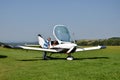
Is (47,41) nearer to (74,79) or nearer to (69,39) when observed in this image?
(69,39)

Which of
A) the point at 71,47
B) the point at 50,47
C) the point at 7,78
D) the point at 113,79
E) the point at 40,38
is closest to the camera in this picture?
the point at 113,79

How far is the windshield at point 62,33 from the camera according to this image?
26.1 metres

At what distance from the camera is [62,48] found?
25.0 m

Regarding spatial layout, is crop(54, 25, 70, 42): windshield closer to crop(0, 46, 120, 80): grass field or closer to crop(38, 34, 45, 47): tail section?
crop(38, 34, 45, 47): tail section

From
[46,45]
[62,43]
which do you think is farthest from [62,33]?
[46,45]

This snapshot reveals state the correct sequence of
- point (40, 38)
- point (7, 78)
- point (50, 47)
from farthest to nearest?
point (40, 38) < point (50, 47) < point (7, 78)

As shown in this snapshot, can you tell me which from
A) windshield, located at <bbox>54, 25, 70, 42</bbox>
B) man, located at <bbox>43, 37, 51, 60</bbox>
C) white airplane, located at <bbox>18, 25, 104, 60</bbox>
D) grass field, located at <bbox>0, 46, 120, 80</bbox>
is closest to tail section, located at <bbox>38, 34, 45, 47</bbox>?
white airplane, located at <bbox>18, 25, 104, 60</bbox>

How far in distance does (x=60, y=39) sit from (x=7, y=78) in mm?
13306

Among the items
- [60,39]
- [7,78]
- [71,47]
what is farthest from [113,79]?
[60,39]

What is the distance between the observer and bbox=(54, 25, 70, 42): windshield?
2615 centimetres

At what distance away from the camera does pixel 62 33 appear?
1053 inches

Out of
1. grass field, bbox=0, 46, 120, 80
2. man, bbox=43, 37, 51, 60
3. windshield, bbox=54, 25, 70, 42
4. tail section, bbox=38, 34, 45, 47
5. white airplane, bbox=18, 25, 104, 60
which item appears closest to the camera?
grass field, bbox=0, 46, 120, 80

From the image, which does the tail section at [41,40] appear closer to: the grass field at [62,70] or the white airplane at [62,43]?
the white airplane at [62,43]

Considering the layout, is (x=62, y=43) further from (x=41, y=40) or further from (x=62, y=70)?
(x=62, y=70)
